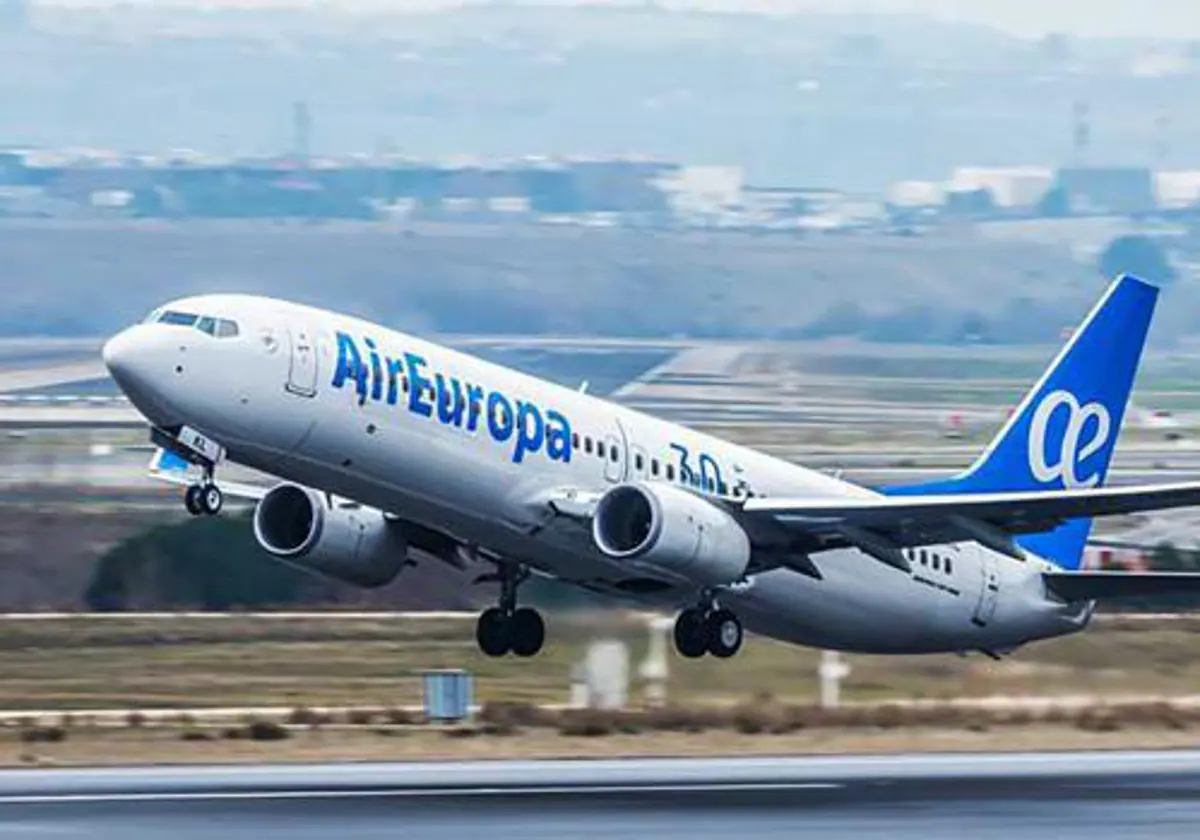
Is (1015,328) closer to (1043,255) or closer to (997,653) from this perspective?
(1043,255)

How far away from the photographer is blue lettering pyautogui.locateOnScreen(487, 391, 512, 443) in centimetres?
3647

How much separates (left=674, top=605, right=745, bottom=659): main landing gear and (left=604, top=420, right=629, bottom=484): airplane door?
6.14ft

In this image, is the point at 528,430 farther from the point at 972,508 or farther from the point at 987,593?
the point at 987,593

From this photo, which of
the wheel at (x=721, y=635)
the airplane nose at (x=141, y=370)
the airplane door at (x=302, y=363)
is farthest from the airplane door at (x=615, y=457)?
the airplane nose at (x=141, y=370)

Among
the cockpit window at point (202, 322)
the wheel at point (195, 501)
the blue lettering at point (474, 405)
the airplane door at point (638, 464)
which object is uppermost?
the cockpit window at point (202, 322)

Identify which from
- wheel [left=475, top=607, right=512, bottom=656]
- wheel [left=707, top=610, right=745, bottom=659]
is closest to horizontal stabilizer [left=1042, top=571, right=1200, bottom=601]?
wheel [left=707, top=610, right=745, bottom=659]

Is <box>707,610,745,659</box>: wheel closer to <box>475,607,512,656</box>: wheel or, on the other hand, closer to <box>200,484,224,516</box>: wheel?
<box>475,607,512,656</box>: wheel

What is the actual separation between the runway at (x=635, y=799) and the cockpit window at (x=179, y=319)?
15.6ft

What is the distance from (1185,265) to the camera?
16612cm

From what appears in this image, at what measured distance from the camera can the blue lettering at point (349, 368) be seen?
115ft

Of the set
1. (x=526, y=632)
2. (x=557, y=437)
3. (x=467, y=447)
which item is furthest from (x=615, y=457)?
(x=526, y=632)

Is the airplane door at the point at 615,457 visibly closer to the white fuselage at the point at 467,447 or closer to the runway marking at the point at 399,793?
the white fuselage at the point at 467,447

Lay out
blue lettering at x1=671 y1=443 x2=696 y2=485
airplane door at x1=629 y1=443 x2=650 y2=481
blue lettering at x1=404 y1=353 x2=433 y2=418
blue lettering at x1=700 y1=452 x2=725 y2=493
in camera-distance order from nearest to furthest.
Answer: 1. blue lettering at x1=404 y1=353 x2=433 y2=418
2. airplane door at x1=629 y1=443 x2=650 y2=481
3. blue lettering at x1=671 y1=443 x2=696 y2=485
4. blue lettering at x1=700 y1=452 x2=725 y2=493

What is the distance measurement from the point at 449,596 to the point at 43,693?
11.8m
